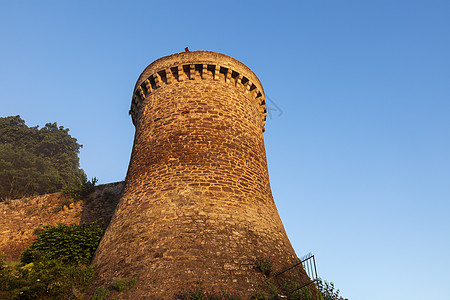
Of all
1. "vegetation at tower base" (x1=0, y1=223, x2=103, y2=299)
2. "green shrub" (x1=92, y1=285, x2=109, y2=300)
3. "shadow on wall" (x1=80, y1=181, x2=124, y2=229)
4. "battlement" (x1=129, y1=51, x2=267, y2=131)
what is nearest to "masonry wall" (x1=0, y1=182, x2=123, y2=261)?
"shadow on wall" (x1=80, y1=181, x2=124, y2=229)

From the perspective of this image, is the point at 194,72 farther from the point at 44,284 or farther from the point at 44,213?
the point at 44,213

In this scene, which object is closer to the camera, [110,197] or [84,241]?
[84,241]

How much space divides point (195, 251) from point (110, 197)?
837cm

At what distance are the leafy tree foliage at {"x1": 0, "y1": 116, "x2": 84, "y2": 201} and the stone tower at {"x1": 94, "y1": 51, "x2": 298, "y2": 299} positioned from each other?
1329 centimetres

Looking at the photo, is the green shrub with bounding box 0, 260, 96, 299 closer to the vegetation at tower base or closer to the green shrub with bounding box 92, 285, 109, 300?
the vegetation at tower base

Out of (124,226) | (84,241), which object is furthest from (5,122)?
(124,226)

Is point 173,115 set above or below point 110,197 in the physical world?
above

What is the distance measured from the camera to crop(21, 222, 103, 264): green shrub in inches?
377

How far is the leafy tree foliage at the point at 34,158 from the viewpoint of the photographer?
24378mm

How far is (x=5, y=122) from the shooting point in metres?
31.6

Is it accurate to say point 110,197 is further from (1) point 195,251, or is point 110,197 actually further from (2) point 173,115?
(1) point 195,251

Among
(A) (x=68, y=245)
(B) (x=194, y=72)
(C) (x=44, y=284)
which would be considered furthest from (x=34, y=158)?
(C) (x=44, y=284)

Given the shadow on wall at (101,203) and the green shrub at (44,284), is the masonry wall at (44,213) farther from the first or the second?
the green shrub at (44,284)

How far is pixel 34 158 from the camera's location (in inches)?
1061
